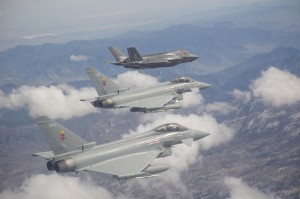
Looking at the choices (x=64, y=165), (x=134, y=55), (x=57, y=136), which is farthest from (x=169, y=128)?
(x=134, y=55)

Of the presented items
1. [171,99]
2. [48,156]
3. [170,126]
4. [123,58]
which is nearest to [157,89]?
[171,99]

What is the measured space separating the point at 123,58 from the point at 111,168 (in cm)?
3983

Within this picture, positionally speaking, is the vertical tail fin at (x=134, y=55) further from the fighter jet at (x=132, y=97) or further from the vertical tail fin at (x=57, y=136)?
the vertical tail fin at (x=57, y=136)

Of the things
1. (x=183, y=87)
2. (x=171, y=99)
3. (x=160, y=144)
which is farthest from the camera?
(x=183, y=87)

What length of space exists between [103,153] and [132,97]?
17219 millimetres

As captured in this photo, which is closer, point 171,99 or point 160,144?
point 160,144

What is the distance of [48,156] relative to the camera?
49344 millimetres

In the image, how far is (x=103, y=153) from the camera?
5084cm

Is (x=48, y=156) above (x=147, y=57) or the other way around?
the other way around

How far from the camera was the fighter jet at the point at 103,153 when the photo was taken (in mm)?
48062

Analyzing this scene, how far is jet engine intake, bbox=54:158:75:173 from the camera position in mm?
47094

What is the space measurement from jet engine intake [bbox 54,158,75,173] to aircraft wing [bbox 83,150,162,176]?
2.42 m

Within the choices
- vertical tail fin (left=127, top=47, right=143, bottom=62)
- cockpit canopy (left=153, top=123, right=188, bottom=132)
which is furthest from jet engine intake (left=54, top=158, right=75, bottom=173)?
vertical tail fin (left=127, top=47, right=143, bottom=62)

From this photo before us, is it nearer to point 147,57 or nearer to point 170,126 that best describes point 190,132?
point 170,126
